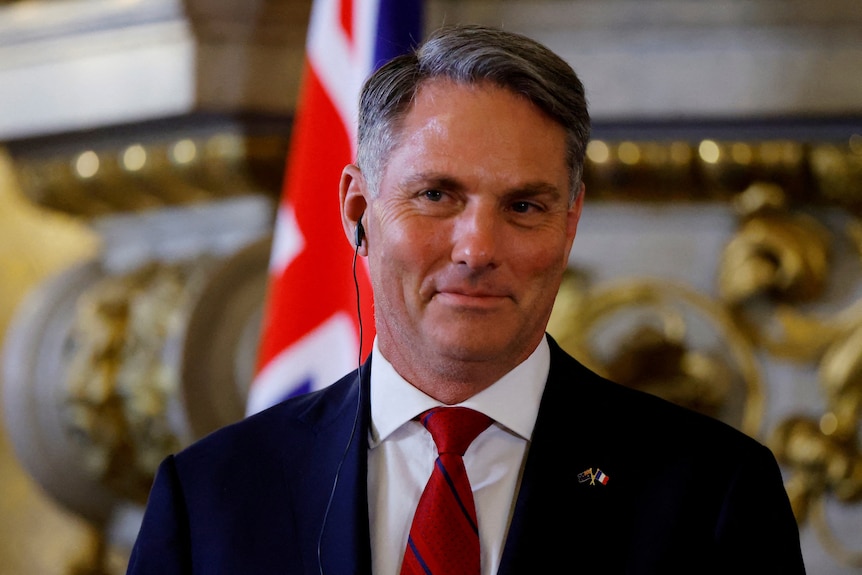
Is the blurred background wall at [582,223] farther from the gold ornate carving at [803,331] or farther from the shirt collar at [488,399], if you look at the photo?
the shirt collar at [488,399]

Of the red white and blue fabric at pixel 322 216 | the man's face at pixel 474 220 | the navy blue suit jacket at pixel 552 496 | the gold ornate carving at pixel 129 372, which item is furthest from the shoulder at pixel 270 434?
the gold ornate carving at pixel 129 372

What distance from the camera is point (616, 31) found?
4.84 ft

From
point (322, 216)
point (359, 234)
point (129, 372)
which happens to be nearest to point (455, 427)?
point (359, 234)

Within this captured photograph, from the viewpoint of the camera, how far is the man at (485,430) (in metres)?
0.68

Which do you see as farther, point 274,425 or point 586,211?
point 586,211

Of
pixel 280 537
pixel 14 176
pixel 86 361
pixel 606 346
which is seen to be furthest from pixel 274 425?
pixel 14 176

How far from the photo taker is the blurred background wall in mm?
1412

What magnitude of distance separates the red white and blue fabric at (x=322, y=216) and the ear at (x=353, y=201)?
0.56 meters

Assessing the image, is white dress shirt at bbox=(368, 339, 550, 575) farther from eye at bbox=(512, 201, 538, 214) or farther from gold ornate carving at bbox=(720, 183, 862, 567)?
gold ornate carving at bbox=(720, 183, 862, 567)

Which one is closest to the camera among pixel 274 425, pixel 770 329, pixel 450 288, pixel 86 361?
pixel 450 288

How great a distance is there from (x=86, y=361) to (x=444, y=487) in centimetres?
110

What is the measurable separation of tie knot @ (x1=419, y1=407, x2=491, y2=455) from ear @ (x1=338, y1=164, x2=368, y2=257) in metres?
0.10

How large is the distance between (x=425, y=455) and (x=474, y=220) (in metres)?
0.15

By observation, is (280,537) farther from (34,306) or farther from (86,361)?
(34,306)
